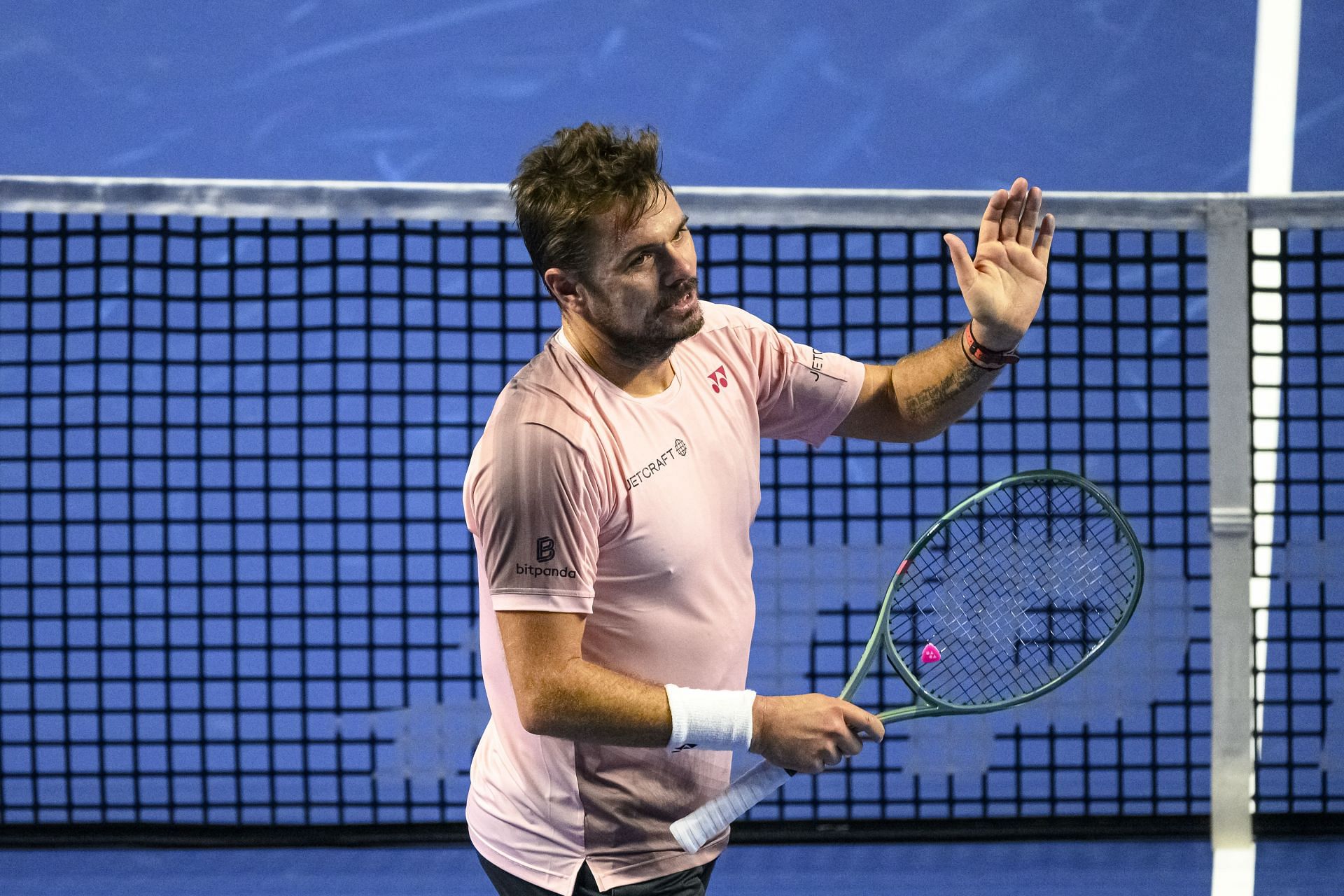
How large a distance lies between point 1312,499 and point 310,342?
3100mm

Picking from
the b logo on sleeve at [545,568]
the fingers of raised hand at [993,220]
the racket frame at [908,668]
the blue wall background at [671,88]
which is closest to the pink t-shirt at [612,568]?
the b logo on sleeve at [545,568]

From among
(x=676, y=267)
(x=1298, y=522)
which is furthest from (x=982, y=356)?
(x=1298, y=522)

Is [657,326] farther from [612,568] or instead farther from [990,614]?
[990,614]

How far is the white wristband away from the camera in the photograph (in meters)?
1.39

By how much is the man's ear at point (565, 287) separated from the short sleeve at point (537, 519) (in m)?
0.17

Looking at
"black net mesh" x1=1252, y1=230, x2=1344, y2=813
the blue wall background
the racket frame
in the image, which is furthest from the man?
the blue wall background

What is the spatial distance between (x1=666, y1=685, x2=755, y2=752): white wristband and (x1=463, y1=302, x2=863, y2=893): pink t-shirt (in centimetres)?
8

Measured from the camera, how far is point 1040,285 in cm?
164

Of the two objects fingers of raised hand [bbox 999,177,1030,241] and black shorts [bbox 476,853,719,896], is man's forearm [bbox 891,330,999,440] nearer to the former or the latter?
fingers of raised hand [bbox 999,177,1030,241]

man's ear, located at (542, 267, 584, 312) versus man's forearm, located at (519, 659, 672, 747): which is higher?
man's ear, located at (542, 267, 584, 312)

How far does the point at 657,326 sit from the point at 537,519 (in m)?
0.25

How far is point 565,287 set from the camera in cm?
146

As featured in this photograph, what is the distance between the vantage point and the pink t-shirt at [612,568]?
4.43 feet

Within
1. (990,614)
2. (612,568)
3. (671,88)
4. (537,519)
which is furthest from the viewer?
(671,88)
